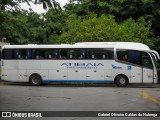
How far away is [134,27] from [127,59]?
29.9 ft

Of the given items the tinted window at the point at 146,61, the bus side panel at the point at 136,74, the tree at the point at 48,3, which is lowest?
the bus side panel at the point at 136,74

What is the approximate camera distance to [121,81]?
1235 inches

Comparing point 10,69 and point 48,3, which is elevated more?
point 48,3

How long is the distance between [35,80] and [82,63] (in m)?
3.76

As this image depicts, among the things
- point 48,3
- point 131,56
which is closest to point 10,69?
point 131,56

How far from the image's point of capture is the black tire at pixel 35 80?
31.8 meters

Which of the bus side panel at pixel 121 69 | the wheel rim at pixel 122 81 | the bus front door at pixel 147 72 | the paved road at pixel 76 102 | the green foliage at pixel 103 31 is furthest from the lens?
the green foliage at pixel 103 31

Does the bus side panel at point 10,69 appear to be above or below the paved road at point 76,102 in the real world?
above

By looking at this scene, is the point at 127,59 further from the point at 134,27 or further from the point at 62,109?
the point at 62,109

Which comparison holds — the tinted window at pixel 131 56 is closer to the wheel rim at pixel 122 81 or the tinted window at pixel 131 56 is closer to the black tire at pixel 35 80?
the wheel rim at pixel 122 81

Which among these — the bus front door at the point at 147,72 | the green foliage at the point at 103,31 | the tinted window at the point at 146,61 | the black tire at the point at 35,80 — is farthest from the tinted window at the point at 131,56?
the green foliage at the point at 103,31

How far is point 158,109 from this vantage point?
14.4 meters

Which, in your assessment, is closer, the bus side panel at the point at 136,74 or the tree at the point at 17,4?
the tree at the point at 17,4

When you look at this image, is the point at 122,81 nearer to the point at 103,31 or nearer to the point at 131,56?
the point at 131,56
